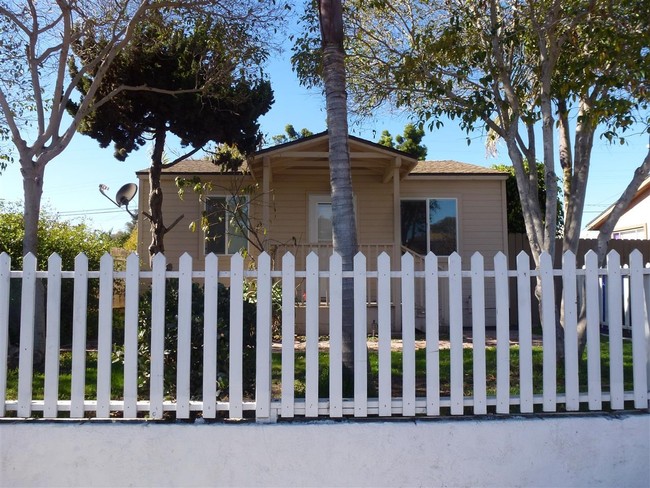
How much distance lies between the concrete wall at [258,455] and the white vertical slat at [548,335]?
1.65ft

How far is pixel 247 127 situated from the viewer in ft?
33.6

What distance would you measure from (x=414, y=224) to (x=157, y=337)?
9.48 metres

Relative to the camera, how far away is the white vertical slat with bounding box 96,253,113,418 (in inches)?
157

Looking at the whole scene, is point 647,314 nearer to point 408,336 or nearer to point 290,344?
point 408,336

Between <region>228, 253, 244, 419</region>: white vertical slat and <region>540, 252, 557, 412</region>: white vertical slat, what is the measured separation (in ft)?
6.99

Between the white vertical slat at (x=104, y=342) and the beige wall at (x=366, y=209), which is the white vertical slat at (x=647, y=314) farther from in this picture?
the beige wall at (x=366, y=209)

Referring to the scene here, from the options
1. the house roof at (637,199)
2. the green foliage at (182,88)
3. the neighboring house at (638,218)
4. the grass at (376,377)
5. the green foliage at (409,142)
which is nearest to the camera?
the grass at (376,377)

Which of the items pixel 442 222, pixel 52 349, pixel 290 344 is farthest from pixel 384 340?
pixel 442 222

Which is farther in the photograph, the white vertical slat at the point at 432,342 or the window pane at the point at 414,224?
the window pane at the point at 414,224

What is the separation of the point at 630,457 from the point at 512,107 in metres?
3.83

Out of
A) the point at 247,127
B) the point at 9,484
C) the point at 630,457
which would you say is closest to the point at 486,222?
the point at 247,127

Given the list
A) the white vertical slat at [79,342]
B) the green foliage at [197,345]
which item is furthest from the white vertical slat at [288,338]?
the white vertical slat at [79,342]

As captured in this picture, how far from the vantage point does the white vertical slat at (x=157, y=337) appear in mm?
3977

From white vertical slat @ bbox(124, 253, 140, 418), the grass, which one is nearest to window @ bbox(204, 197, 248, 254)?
the grass
